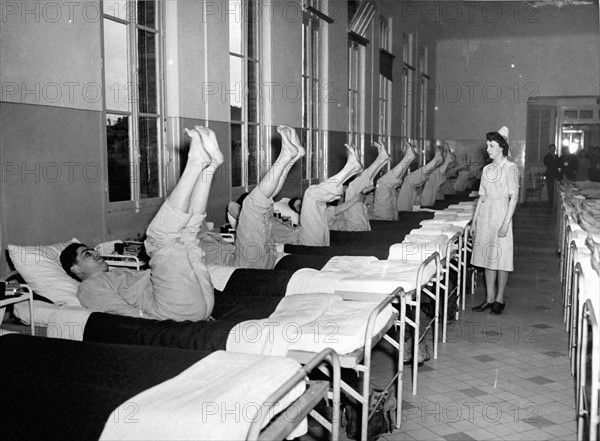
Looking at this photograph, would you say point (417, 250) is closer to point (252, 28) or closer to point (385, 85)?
point (252, 28)

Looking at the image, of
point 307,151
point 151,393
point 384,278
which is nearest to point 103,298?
point 151,393

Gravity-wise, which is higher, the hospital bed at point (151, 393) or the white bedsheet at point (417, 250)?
the white bedsheet at point (417, 250)

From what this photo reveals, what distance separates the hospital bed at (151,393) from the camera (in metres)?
2.21

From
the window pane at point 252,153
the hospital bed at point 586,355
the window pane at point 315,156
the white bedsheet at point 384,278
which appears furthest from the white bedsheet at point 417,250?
the window pane at point 315,156

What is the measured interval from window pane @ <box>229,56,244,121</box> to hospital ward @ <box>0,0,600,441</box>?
2cm

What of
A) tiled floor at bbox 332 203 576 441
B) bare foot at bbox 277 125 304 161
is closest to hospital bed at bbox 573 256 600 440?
tiled floor at bbox 332 203 576 441

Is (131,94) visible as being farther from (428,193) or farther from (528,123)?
(528,123)

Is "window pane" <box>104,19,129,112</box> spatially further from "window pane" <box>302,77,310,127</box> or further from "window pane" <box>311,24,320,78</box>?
"window pane" <box>311,24,320,78</box>

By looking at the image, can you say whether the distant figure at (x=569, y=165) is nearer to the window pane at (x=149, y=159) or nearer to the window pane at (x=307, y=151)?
the window pane at (x=307, y=151)

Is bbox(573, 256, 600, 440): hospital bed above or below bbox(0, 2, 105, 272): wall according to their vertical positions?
below

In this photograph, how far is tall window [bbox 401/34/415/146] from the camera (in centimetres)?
1535

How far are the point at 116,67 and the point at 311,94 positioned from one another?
15.4 feet

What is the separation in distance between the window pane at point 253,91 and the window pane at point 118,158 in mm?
2504

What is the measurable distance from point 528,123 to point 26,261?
572 inches
